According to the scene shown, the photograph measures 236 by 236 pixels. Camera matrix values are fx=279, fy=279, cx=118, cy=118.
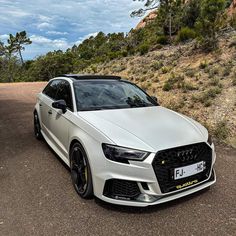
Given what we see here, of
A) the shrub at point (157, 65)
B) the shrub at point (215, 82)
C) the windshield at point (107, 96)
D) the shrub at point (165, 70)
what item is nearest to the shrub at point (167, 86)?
the shrub at point (215, 82)

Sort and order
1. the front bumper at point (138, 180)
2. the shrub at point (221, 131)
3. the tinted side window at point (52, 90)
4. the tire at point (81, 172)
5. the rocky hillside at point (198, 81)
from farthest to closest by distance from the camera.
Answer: the rocky hillside at point (198, 81) → the shrub at point (221, 131) → the tinted side window at point (52, 90) → the tire at point (81, 172) → the front bumper at point (138, 180)

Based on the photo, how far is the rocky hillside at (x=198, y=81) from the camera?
7297 millimetres

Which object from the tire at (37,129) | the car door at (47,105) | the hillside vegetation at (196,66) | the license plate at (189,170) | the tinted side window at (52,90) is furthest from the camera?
the hillside vegetation at (196,66)

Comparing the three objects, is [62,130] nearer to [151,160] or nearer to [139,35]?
[151,160]

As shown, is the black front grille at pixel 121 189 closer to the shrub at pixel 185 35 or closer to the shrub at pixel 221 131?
the shrub at pixel 221 131

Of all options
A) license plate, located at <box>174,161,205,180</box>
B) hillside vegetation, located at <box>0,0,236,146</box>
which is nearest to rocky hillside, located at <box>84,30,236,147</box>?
hillside vegetation, located at <box>0,0,236,146</box>

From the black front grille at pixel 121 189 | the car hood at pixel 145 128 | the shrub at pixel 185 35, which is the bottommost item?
the black front grille at pixel 121 189

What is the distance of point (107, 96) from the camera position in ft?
14.8

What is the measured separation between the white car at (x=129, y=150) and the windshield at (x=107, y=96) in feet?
0.05

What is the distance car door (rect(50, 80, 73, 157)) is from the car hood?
35 centimetres

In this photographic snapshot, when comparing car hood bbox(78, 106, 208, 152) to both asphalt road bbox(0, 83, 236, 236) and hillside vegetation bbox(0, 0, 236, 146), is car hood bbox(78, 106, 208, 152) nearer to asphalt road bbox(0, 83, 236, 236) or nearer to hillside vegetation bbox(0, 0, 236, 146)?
asphalt road bbox(0, 83, 236, 236)

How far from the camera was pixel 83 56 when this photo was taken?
52656mm

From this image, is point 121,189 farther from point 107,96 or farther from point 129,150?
point 107,96

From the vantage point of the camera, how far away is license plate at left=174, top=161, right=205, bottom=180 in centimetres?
313
